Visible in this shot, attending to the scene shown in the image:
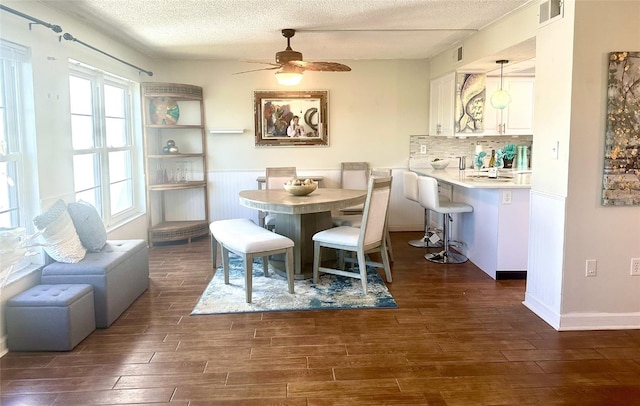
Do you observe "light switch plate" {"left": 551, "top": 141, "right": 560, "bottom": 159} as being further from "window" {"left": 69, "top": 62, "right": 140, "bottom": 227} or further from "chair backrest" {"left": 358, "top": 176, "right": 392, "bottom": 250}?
"window" {"left": 69, "top": 62, "right": 140, "bottom": 227}

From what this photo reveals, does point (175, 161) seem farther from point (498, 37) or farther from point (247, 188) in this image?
point (498, 37)

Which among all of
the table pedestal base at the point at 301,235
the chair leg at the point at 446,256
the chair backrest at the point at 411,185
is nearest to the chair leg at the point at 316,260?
the table pedestal base at the point at 301,235

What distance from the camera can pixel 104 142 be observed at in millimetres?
5000

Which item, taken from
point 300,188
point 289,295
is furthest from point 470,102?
point 289,295

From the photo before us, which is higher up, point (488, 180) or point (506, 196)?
point (488, 180)

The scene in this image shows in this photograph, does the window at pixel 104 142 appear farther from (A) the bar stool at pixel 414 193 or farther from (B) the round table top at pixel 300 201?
(A) the bar stool at pixel 414 193

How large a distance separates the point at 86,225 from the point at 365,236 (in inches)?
85.8

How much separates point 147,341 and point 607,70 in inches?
136

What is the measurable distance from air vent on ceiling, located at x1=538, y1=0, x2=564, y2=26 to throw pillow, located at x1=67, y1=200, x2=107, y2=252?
3.63 m

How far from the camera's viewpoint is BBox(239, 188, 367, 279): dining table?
4332 millimetres

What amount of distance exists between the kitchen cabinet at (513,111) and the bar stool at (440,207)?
5.08ft

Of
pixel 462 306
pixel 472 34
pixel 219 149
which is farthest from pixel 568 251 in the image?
pixel 219 149

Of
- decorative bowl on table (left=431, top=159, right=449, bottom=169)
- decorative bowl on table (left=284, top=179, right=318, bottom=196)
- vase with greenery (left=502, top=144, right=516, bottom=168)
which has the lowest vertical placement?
decorative bowl on table (left=284, top=179, right=318, bottom=196)

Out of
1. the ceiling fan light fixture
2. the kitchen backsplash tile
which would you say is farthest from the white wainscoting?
the ceiling fan light fixture
